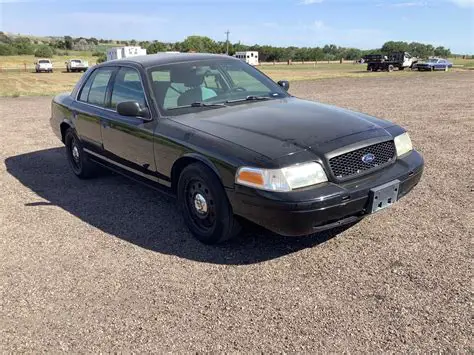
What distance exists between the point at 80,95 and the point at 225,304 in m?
4.00

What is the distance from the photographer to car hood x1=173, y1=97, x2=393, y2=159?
3362mm

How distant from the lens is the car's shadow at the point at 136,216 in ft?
12.3

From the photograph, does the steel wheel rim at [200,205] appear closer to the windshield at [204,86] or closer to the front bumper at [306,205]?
the front bumper at [306,205]

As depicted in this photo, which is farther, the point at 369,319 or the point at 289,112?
the point at 289,112

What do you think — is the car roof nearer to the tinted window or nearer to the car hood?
the tinted window

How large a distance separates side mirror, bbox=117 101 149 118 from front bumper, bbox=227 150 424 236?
138 cm

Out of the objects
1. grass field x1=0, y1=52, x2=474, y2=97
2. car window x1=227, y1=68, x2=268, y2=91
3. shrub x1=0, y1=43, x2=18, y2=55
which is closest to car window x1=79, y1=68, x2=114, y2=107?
car window x1=227, y1=68, x2=268, y2=91

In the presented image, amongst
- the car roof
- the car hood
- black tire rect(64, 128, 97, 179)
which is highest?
the car roof

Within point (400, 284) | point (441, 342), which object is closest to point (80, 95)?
point (400, 284)

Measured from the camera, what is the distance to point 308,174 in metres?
3.20

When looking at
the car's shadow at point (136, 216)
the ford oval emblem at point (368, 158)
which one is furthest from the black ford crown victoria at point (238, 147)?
the car's shadow at point (136, 216)

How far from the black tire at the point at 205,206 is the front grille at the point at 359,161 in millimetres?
899

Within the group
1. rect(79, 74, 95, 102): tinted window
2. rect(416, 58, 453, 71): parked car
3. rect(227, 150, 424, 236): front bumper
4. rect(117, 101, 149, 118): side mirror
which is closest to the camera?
rect(227, 150, 424, 236): front bumper

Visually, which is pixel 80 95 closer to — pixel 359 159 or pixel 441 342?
pixel 359 159
